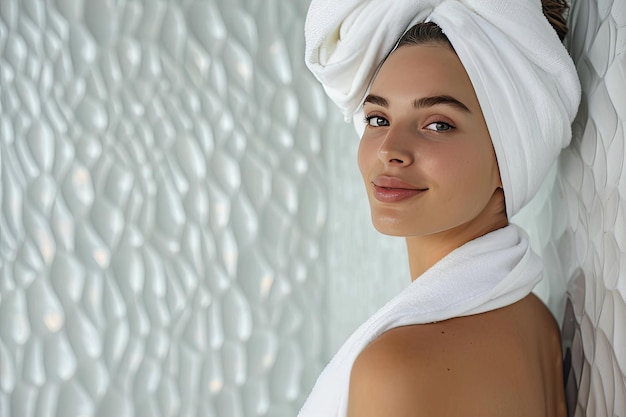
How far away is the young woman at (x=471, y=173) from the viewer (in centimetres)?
99

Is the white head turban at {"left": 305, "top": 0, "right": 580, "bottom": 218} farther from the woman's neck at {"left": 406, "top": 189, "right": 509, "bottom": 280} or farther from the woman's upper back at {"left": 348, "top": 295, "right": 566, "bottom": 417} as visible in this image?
Answer: the woman's upper back at {"left": 348, "top": 295, "right": 566, "bottom": 417}

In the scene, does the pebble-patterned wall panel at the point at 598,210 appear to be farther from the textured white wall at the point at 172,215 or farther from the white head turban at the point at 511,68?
the textured white wall at the point at 172,215

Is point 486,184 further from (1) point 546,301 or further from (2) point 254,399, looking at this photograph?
(2) point 254,399

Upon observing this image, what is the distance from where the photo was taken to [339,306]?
2.01 m

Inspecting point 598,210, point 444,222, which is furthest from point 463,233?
point 598,210

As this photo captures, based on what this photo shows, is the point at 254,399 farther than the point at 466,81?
Yes

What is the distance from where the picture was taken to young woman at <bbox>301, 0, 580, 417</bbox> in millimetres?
989

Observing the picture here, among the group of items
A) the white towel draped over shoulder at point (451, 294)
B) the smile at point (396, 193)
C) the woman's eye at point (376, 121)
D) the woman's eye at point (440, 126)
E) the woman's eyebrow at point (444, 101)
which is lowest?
the white towel draped over shoulder at point (451, 294)

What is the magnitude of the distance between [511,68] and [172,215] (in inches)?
38.3

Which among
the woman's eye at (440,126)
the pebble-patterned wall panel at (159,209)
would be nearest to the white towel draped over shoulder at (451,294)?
the woman's eye at (440,126)

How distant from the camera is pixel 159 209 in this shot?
1.80m

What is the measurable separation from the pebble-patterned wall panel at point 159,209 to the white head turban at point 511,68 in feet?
2.50

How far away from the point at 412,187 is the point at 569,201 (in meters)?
0.31

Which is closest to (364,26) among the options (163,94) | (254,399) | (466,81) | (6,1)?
(466,81)
